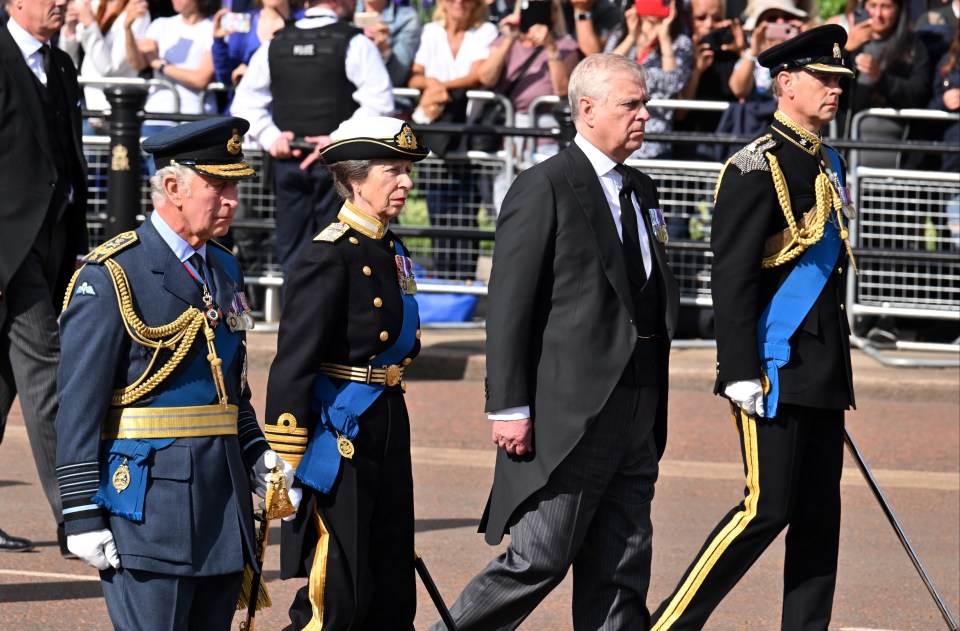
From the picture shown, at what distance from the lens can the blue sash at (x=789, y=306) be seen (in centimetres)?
512

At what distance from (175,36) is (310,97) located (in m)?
2.64

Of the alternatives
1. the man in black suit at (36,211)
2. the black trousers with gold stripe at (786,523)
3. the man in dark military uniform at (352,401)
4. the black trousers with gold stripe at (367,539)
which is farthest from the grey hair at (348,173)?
the man in black suit at (36,211)

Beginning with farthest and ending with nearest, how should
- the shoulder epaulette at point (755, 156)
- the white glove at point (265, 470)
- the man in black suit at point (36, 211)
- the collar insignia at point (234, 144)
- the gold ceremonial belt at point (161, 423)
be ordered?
the man in black suit at point (36, 211)
the shoulder epaulette at point (755, 156)
the white glove at point (265, 470)
the collar insignia at point (234, 144)
the gold ceremonial belt at point (161, 423)

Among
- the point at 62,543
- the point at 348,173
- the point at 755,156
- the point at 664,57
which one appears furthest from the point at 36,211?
the point at 664,57

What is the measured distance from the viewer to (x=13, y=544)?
6699 millimetres

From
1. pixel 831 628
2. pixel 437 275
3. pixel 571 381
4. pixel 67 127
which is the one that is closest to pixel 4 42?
pixel 67 127

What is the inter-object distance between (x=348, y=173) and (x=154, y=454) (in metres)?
1.13

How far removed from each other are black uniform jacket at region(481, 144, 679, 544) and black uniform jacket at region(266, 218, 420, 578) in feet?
1.06

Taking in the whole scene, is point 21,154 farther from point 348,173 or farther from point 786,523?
point 786,523

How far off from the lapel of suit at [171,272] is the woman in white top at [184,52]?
→ 26.3 ft

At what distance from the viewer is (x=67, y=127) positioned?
686cm

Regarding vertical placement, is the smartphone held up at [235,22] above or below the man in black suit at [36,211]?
above

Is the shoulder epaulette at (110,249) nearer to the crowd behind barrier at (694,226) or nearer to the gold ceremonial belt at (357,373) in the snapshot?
the gold ceremonial belt at (357,373)

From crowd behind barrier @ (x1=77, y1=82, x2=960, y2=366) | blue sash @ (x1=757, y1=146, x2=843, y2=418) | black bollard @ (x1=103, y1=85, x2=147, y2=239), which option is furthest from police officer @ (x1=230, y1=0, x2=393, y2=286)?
blue sash @ (x1=757, y1=146, x2=843, y2=418)
